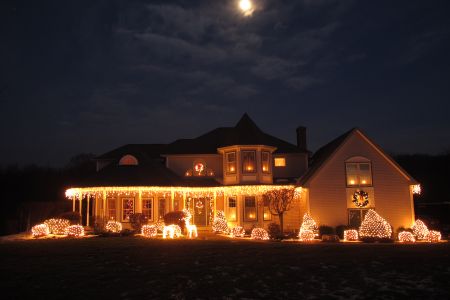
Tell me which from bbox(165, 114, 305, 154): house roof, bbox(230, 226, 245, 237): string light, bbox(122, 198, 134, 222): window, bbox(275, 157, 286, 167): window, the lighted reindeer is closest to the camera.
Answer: the lighted reindeer

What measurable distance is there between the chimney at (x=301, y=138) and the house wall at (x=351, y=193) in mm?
6982

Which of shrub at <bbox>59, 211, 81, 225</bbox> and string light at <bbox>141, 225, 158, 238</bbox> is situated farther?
shrub at <bbox>59, 211, 81, 225</bbox>

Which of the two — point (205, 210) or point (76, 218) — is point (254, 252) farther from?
point (205, 210)

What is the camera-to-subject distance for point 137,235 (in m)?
23.0

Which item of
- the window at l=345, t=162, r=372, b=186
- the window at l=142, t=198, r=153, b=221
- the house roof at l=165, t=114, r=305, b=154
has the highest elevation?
the house roof at l=165, t=114, r=305, b=154

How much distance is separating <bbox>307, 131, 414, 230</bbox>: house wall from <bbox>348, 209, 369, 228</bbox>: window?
0.26 m

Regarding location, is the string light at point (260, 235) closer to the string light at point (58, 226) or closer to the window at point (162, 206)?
the window at point (162, 206)

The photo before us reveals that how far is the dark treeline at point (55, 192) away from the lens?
30188 millimetres

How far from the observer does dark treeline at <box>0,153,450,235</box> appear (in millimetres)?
30188

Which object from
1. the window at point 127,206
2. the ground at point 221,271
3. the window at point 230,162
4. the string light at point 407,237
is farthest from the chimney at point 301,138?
the ground at point 221,271

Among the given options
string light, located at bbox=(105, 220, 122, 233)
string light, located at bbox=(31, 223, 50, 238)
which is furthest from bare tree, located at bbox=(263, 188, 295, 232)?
string light, located at bbox=(31, 223, 50, 238)

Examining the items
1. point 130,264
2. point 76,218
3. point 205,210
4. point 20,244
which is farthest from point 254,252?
point 205,210

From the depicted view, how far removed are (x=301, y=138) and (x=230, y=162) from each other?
7.42 metres

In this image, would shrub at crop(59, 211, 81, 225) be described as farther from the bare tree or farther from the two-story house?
the bare tree
